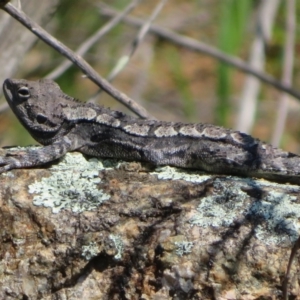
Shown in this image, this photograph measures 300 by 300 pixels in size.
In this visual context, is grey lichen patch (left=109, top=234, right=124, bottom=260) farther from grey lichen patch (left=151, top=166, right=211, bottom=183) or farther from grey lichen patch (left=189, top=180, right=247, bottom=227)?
grey lichen patch (left=151, top=166, right=211, bottom=183)

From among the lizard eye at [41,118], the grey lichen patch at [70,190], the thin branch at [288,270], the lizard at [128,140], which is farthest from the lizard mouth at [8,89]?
the thin branch at [288,270]

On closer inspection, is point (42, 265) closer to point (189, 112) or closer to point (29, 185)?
point (29, 185)

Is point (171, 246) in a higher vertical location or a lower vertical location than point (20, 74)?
lower

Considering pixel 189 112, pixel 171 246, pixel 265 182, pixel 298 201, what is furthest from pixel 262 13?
pixel 171 246

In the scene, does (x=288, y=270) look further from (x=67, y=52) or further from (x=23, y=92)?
(x=23, y=92)

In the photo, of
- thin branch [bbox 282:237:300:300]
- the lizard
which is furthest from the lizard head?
thin branch [bbox 282:237:300:300]

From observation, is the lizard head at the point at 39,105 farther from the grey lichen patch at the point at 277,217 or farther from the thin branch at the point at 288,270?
the thin branch at the point at 288,270
